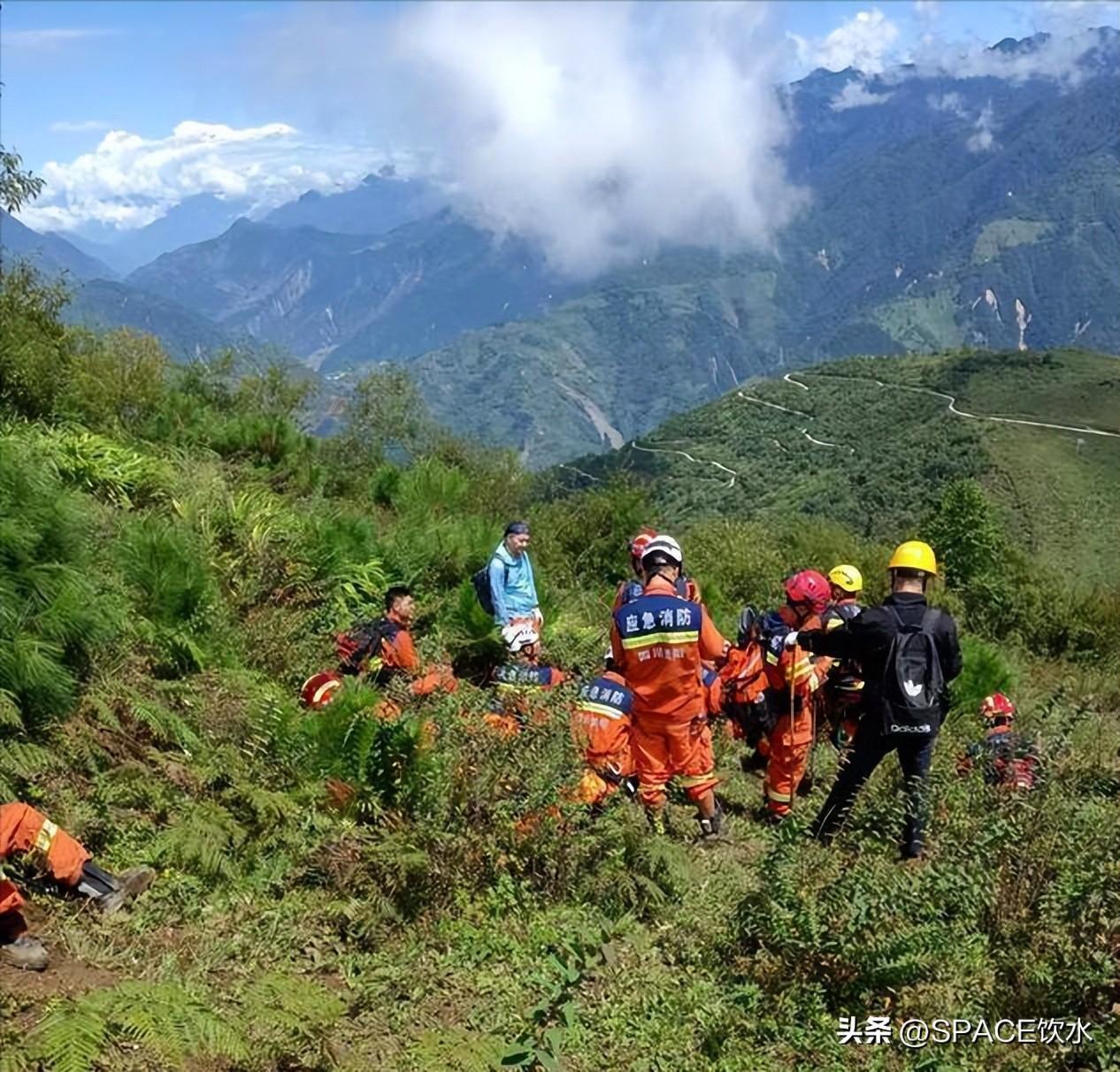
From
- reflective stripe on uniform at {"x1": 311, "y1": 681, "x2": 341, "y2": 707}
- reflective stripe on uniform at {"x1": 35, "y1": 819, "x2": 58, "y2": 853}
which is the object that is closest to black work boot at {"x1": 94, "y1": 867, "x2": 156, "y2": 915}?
reflective stripe on uniform at {"x1": 35, "y1": 819, "x2": 58, "y2": 853}

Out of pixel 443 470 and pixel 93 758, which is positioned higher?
pixel 443 470

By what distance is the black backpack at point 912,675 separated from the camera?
5363 mm

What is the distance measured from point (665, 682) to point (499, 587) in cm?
278

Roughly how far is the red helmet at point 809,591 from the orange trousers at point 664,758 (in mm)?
1191

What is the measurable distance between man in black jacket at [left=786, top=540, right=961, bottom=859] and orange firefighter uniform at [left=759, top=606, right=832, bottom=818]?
1.81 feet

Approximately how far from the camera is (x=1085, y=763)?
570 centimetres

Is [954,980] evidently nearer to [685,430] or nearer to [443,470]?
[443,470]

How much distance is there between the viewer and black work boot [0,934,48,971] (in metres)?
3.69

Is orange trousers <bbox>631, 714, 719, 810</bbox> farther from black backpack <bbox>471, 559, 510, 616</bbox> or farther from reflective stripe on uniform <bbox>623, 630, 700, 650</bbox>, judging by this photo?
black backpack <bbox>471, 559, 510, 616</bbox>

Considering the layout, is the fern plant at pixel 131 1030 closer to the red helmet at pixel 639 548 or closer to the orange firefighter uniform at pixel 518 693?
the orange firefighter uniform at pixel 518 693

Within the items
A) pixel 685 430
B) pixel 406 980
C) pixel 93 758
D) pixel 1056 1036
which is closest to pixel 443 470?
pixel 93 758

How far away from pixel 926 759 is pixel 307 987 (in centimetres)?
359

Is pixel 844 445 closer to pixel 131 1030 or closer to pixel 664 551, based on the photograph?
pixel 664 551

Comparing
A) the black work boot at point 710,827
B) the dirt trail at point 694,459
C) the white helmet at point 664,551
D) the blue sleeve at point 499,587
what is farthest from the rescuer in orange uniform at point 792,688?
the dirt trail at point 694,459
